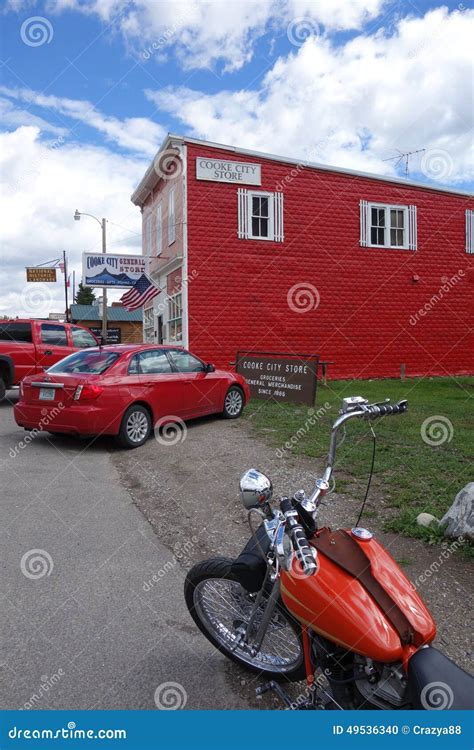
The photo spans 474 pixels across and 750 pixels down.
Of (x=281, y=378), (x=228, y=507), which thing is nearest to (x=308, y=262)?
(x=281, y=378)

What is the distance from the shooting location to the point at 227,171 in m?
17.9

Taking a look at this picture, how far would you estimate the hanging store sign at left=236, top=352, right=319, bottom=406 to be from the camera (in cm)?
1252

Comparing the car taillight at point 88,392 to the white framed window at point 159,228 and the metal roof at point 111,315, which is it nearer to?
the white framed window at point 159,228

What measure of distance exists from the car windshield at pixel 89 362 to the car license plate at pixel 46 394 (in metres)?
0.38

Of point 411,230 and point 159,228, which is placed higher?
point 159,228

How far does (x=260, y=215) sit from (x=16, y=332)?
29.0 feet

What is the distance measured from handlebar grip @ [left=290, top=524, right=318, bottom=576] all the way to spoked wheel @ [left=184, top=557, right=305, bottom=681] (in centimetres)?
61

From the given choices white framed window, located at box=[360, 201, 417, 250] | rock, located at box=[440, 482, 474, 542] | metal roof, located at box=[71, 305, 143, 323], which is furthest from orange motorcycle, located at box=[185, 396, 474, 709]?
metal roof, located at box=[71, 305, 143, 323]

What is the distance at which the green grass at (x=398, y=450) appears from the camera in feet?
18.3

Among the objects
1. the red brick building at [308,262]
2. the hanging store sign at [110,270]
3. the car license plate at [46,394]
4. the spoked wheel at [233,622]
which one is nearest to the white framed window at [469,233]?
the red brick building at [308,262]

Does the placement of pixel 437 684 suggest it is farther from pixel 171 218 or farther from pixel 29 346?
pixel 171 218

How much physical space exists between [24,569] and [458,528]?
3346 millimetres

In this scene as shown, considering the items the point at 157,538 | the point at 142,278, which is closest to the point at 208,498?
the point at 157,538

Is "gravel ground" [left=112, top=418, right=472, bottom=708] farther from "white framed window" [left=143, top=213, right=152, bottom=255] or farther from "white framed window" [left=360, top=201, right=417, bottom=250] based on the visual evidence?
"white framed window" [left=143, top=213, right=152, bottom=255]
